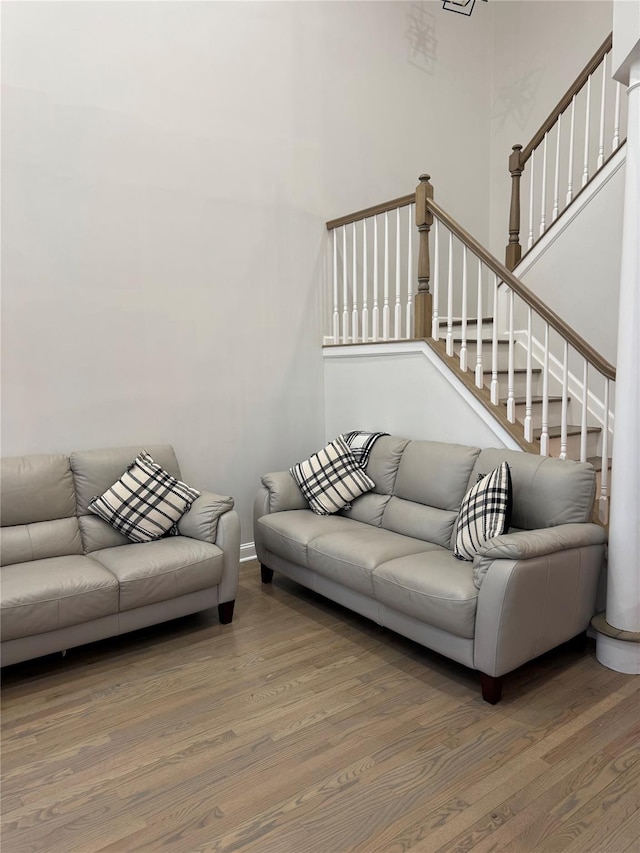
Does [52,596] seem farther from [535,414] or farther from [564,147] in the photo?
[564,147]

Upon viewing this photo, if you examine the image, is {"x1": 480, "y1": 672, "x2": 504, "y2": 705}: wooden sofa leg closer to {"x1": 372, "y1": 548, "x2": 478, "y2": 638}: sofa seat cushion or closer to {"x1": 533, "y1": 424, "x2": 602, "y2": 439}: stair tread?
{"x1": 372, "y1": 548, "x2": 478, "y2": 638}: sofa seat cushion

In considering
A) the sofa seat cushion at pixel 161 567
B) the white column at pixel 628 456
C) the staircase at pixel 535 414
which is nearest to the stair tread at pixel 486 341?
the staircase at pixel 535 414

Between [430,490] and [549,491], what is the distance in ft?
2.43

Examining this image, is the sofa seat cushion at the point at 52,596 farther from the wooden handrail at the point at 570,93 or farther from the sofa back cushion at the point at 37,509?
the wooden handrail at the point at 570,93

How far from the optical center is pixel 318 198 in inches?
186

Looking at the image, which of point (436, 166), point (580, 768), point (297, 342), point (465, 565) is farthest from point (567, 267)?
point (580, 768)

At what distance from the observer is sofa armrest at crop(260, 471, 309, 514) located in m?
3.91

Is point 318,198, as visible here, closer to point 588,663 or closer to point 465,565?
point 465,565

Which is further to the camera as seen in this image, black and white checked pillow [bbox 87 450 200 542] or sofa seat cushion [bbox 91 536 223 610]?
black and white checked pillow [bbox 87 450 200 542]

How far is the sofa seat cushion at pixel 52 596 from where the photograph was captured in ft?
8.59

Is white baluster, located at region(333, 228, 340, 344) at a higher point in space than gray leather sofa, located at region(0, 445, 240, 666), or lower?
higher

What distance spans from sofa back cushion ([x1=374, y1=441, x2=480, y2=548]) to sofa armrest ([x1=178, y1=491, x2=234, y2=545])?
100 centimetres

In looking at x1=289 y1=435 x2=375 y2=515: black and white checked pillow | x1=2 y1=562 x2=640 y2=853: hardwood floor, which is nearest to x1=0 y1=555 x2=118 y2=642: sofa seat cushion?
x1=2 y1=562 x2=640 y2=853: hardwood floor

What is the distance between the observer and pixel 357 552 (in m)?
3.15
